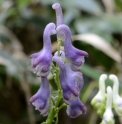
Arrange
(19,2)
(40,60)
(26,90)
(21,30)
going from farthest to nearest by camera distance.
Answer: (21,30), (19,2), (26,90), (40,60)

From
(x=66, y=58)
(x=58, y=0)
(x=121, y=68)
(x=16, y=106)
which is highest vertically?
(x=66, y=58)

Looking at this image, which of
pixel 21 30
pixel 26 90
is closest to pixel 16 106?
pixel 26 90

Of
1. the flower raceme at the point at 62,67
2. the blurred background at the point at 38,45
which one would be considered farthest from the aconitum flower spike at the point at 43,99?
the blurred background at the point at 38,45

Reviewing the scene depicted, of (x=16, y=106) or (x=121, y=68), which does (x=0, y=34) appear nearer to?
(x=16, y=106)

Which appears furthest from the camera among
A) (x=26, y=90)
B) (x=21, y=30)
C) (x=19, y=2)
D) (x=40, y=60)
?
(x=21, y=30)

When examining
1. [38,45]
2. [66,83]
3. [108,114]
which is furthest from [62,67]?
[38,45]

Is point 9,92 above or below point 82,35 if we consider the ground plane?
below
